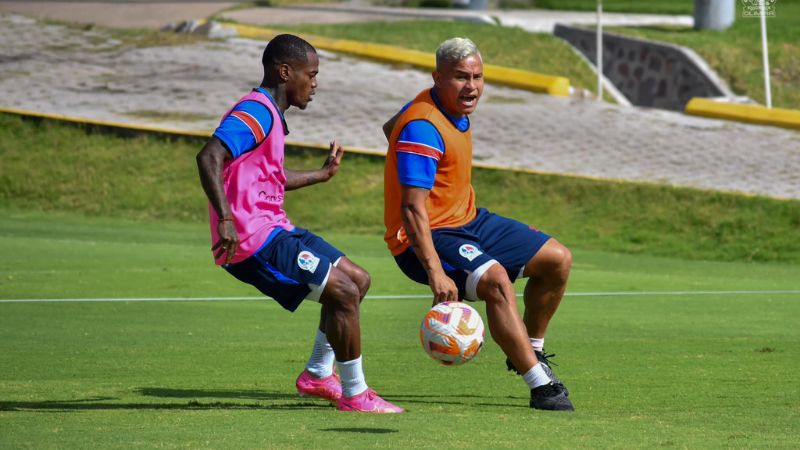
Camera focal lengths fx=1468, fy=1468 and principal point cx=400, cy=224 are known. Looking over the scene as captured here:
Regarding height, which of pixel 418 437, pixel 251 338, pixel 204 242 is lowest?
pixel 204 242

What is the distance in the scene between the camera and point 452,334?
7.14 meters

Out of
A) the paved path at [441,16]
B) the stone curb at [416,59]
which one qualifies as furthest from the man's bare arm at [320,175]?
the paved path at [441,16]

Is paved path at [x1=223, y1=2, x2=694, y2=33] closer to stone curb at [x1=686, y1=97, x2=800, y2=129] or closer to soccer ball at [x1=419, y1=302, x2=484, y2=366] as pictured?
stone curb at [x1=686, y1=97, x2=800, y2=129]

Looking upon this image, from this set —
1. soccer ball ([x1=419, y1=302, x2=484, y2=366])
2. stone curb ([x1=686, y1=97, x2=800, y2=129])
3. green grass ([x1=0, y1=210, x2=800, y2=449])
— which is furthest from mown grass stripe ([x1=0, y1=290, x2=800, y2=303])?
stone curb ([x1=686, y1=97, x2=800, y2=129])

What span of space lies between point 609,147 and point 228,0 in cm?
1696

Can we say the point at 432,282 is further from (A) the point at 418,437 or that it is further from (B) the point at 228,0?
(B) the point at 228,0

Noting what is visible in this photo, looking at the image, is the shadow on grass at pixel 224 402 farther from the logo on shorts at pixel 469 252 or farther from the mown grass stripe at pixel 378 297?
the mown grass stripe at pixel 378 297

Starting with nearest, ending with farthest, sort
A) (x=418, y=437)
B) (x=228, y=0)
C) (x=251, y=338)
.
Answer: (x=418, y=437), (x=251, y=338), (x=228, y=0)

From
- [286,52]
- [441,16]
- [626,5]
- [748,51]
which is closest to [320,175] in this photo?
[286,52]

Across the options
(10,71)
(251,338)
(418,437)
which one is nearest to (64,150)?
(10,71)

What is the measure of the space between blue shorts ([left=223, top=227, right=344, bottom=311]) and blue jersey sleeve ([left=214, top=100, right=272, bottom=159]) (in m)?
0.50

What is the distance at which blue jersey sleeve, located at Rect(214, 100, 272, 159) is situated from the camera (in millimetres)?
7297

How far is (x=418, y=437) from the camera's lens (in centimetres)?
642

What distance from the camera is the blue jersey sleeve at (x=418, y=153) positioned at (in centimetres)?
757
